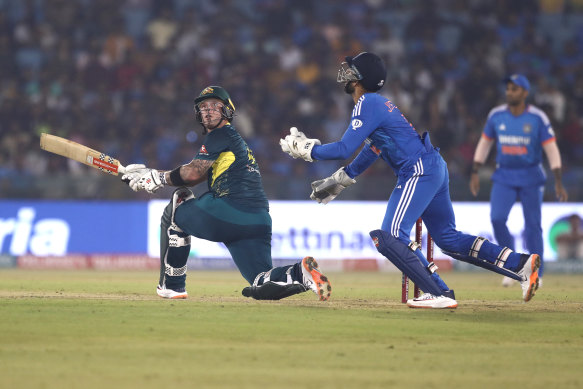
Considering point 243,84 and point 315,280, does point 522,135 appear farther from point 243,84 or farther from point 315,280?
point 243,84

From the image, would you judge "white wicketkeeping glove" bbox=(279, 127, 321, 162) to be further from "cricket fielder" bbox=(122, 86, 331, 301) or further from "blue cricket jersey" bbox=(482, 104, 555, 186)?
"blue cricket jersey" bbox=(482, 104, 555, 186)

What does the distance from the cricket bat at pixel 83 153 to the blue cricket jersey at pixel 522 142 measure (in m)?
5.07

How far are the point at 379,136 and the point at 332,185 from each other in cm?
86

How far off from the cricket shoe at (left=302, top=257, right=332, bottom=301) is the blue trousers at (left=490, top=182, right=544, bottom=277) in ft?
14.3

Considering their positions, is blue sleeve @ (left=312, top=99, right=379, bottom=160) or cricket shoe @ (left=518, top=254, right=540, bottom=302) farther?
cricket shoe @ (left=518, top=254, right=540, bottom=302)

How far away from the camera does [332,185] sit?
9.13 m

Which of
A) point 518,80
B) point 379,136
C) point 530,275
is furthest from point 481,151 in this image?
point 379,136

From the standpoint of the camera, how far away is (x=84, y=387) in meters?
5.10

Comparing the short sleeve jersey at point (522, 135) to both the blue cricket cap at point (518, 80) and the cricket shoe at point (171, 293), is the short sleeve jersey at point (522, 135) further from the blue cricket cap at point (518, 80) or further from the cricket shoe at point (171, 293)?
the cricket shoe at point (171, 293)

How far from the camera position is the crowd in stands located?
1855 centimetres

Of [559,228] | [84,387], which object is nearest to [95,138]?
[559,228]

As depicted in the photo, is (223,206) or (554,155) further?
(554,155)

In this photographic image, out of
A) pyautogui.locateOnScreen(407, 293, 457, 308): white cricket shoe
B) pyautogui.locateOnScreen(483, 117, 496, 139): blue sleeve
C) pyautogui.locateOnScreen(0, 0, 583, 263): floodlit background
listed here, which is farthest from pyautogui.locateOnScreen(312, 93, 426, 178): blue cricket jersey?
pyautogui.locateOnScreen(0, 0, 583, 263): floodlit background

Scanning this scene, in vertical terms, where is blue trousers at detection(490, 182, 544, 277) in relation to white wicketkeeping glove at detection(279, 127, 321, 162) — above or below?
below
